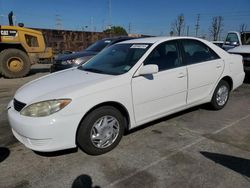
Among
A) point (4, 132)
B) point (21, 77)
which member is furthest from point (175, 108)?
point (21, 77)

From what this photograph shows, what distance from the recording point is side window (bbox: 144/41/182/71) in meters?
3.93

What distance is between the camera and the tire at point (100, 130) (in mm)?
3176

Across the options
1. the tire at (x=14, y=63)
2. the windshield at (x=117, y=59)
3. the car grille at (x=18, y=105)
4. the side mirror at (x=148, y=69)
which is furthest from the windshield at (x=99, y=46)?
the car grille at (x=18, y=105)

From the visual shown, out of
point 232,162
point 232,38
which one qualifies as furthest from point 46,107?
point 232,38

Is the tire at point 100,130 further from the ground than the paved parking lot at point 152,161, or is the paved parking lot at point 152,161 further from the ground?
the tire at point 100,130

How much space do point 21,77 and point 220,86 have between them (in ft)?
28.4

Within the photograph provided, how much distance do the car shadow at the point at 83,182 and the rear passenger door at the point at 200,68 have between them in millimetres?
2298

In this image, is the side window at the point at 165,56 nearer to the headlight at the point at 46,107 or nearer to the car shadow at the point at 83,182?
the headlight at the point at 46,107

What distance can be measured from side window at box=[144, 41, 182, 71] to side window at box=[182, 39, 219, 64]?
0.23 metres

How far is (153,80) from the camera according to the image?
12.3 ft

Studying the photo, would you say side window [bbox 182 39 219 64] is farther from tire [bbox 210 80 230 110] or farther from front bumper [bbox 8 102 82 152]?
front bumper [bbox 8 102 82 152]

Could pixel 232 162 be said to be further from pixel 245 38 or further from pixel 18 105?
pixel 245 38

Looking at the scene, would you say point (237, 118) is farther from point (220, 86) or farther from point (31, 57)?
point (31, 57)

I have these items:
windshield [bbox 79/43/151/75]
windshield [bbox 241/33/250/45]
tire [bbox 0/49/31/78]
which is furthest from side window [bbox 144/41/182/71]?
windshield [bbox 241/33/250/45]
